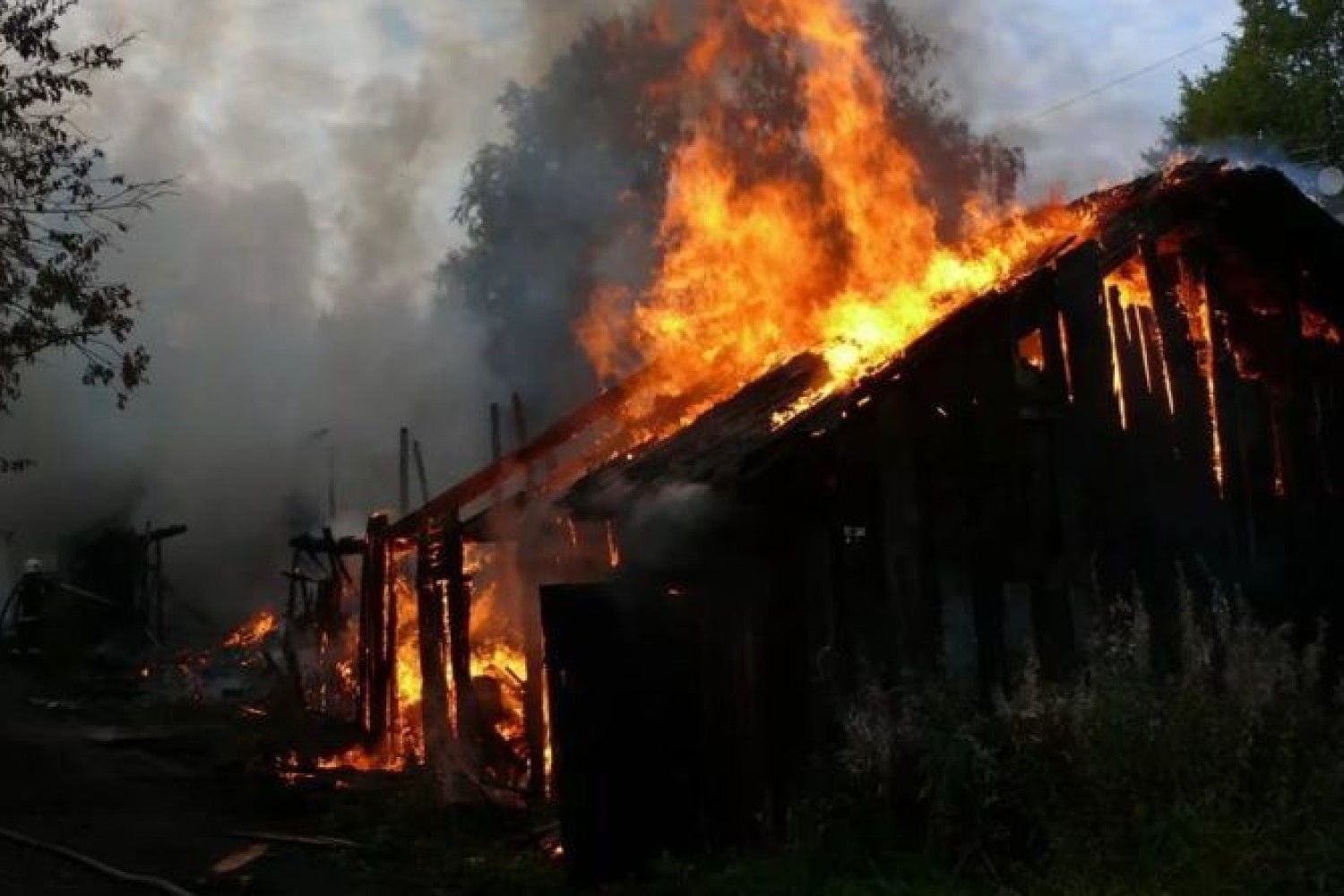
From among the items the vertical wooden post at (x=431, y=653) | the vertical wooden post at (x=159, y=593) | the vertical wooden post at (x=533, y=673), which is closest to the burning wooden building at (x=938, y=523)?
the vertical wooden post at (x=533, y=673)

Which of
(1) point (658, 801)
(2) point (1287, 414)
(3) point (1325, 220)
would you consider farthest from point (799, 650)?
(3) point (1325, 220)

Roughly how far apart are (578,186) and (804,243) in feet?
72.6

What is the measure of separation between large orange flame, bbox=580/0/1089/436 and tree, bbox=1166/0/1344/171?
21.8m

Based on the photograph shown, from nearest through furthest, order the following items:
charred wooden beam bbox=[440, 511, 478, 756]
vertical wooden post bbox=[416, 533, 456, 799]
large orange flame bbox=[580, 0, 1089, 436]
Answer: large orange flame bbox=[580, 0, 1089, 436]
charred wooden beam bbox=[440, 511, 478, 756]
vertical wooden post bbox=[416, 533, 456, 799]

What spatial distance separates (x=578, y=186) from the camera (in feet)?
114

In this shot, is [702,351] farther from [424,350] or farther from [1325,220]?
[424,350]

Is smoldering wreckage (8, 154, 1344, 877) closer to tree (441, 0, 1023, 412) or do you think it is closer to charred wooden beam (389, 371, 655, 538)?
charred wooden beam (389, 371, 655, 538)

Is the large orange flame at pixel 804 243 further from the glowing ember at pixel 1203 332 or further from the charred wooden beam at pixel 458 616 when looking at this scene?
the charred wooden beam at pixel 458 616

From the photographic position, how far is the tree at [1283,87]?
32.2 meters

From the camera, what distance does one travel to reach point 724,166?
1478cm

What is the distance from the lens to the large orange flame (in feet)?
39.2

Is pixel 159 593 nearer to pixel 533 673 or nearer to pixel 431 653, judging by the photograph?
pixel 431 653

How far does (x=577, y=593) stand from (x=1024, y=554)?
3.30m

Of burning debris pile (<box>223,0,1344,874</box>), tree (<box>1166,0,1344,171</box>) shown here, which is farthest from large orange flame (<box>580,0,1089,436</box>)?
tree (<box>1166,0,1344,171</box>)
